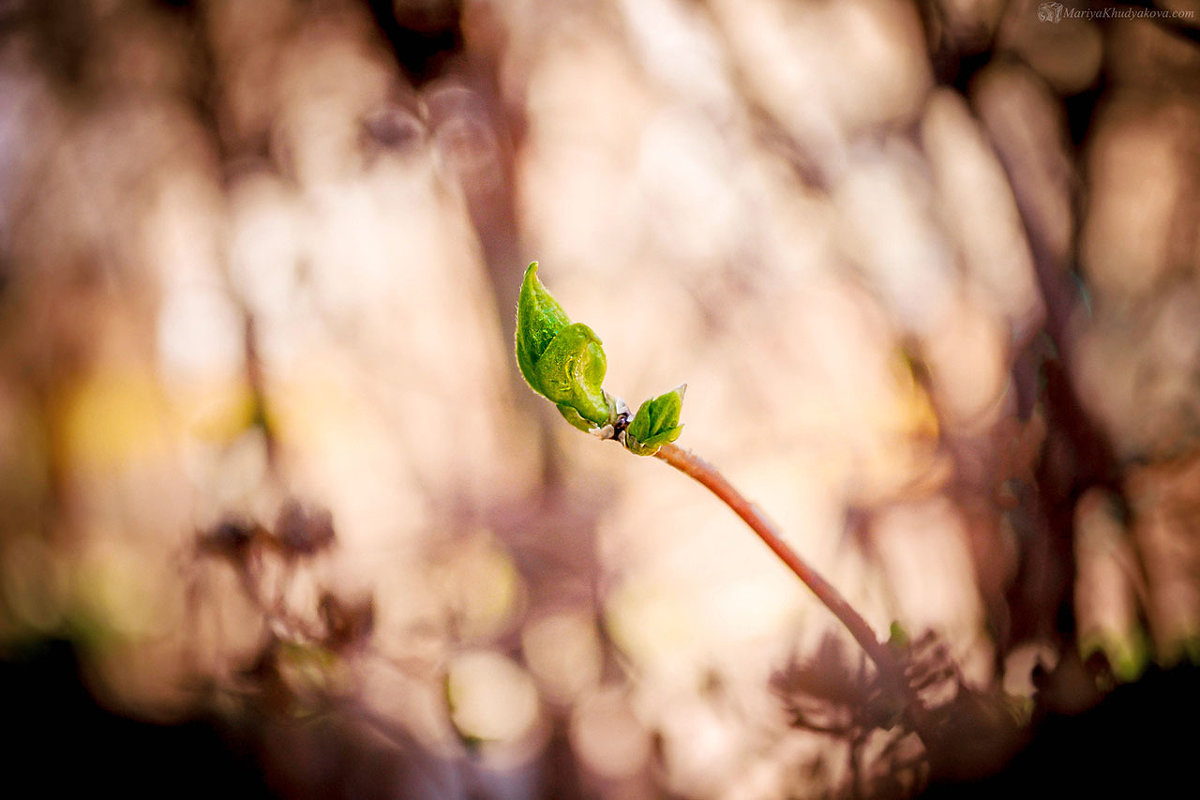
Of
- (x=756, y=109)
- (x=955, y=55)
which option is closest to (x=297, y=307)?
(x=756, y=109)

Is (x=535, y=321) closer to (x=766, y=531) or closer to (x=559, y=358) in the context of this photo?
(x=559, y=358)

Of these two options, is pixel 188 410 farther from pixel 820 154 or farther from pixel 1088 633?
pixel 1088 633

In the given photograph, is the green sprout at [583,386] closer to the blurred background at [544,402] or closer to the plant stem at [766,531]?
the plant stem at [766,531]

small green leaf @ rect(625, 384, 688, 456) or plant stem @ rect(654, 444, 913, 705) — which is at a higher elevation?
small green leaf @ rect(625, 384, 688, 456)

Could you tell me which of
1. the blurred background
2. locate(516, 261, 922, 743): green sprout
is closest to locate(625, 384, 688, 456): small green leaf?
locate(516, 261, 922, 743): green sprout

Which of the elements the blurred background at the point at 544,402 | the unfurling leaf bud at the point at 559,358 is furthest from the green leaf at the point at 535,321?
the blurred background at the point at 544,402

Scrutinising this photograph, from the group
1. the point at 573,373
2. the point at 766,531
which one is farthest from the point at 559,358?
the point at 766,531

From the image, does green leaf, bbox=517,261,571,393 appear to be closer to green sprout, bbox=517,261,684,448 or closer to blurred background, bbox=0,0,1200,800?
green sprout, bbox=517,261,684,448
